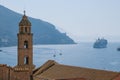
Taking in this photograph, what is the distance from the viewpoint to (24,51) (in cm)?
4491

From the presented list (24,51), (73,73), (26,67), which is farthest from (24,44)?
(73,73)

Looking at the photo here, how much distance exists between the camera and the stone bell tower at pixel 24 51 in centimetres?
4419

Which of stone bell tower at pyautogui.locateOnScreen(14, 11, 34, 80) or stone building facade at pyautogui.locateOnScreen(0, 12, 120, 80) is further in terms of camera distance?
stone bell tower at pyautogui.locateOnScreen(14, 11, 34, 80)

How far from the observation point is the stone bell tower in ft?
145

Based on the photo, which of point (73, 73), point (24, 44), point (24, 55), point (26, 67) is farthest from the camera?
point (24, 44)

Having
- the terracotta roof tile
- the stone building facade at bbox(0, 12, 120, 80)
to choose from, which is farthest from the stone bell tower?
the terracotta roof tile

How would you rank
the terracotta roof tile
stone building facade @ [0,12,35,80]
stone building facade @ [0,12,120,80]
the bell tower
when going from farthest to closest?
the bell tower → stone building facade @ [0,12,35,80] → stone building facade @ [0,12,120,80] → the terracotta roof tile

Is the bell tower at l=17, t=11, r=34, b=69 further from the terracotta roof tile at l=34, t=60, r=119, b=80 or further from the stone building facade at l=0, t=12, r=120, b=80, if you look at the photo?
the terracotta roof tile at l=34, t=60, r=119, b=80

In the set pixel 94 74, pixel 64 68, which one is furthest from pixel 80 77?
pixel 64 68

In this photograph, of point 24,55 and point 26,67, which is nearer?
point 26,67

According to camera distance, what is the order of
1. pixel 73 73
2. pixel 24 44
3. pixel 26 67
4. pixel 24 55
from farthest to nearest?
pixel 24 44
pixel 24 55
pixel 26 67
pixel 73 73

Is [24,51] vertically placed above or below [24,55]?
above

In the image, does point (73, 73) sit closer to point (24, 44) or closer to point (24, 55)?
point (24, 55)

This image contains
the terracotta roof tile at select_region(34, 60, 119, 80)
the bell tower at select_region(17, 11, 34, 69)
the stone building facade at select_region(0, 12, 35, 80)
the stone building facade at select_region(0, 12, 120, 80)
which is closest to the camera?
the terracotta roof tile at select_region(34, 60, 119, 80)
